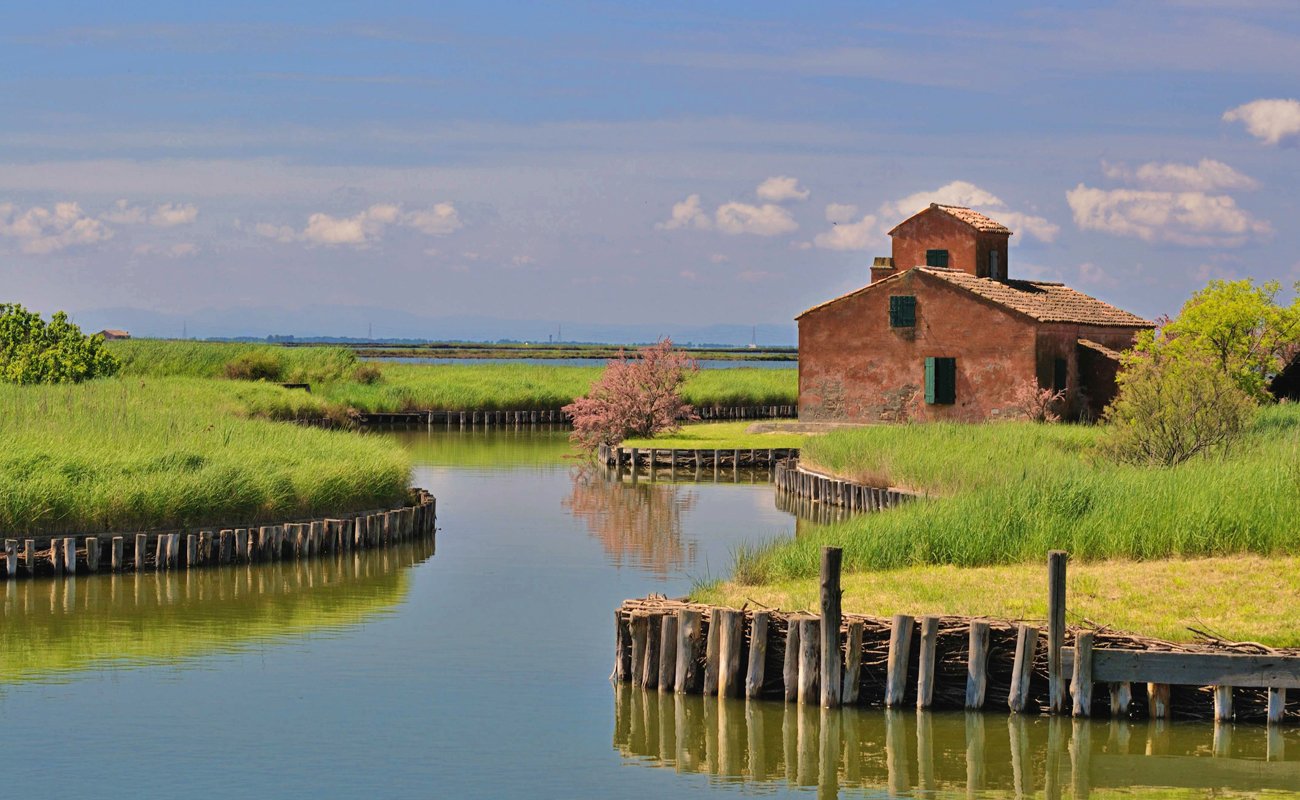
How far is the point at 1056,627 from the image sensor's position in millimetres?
16344

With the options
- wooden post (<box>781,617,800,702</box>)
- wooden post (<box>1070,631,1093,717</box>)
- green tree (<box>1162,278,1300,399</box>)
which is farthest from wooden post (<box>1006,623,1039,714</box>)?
green tree (<box>1162,278,1300,399</box>)

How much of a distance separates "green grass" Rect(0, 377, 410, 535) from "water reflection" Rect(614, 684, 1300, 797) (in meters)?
13.3

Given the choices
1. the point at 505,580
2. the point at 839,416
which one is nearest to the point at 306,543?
the point at 505,580

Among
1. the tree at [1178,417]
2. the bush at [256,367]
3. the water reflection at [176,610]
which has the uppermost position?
the bush at [256,367]

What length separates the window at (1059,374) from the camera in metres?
49.5

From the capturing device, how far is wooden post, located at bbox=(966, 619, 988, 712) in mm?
16703

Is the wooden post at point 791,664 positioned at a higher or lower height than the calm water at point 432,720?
higher

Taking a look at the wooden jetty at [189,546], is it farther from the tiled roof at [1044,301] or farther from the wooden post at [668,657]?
the tiled roof at [1044,301]

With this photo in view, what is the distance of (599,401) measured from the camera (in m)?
56.3

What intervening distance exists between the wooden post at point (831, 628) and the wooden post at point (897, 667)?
0.50 metres

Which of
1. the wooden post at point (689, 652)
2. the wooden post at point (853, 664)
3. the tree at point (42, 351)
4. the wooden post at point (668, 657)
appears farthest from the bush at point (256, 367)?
the wooden post at point (853, 664)

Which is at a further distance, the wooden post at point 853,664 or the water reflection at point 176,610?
the water reflection at point 176,610

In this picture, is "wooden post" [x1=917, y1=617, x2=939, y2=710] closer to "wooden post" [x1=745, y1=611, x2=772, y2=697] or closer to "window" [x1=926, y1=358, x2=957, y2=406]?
"wooden post" [x1=745, y1=611, x2=772, y2=697]

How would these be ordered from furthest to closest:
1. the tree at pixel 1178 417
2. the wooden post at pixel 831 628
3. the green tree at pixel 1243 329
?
the green tree at pixel 1243 329 → the tree at pixel 1178 417 → the wooden post at pixel 831 628
